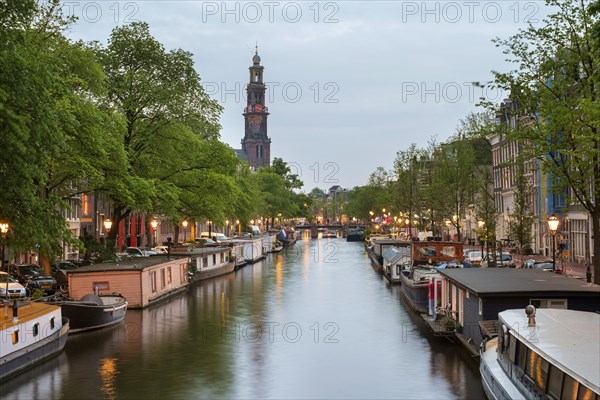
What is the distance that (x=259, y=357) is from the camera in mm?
34094

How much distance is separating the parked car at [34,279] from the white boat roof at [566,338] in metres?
32.1

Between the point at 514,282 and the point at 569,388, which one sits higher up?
the point at 514,282

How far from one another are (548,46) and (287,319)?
20.5 meters

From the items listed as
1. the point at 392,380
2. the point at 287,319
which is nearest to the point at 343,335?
the point at 287,319

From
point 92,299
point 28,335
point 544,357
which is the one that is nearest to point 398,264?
point 92,299

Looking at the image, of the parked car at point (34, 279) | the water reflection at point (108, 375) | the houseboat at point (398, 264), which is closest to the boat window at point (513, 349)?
the water reflection at point (108, 375)

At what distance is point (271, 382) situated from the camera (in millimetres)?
29781

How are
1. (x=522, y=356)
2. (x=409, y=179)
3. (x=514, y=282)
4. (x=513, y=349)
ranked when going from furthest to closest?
1. (x=409, y=179)
2. (x=514, y=282)
3. (x=513, y=349)
4. (x=522, y=356)

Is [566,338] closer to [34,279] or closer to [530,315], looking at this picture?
[530,315]

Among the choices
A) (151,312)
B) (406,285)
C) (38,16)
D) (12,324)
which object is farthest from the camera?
(406,285)

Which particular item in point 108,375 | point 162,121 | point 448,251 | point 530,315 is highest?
point 162,121

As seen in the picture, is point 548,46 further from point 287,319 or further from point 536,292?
point 287,319

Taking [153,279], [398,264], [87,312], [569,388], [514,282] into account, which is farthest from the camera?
[398,264]

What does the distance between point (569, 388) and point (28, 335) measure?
805 inches
